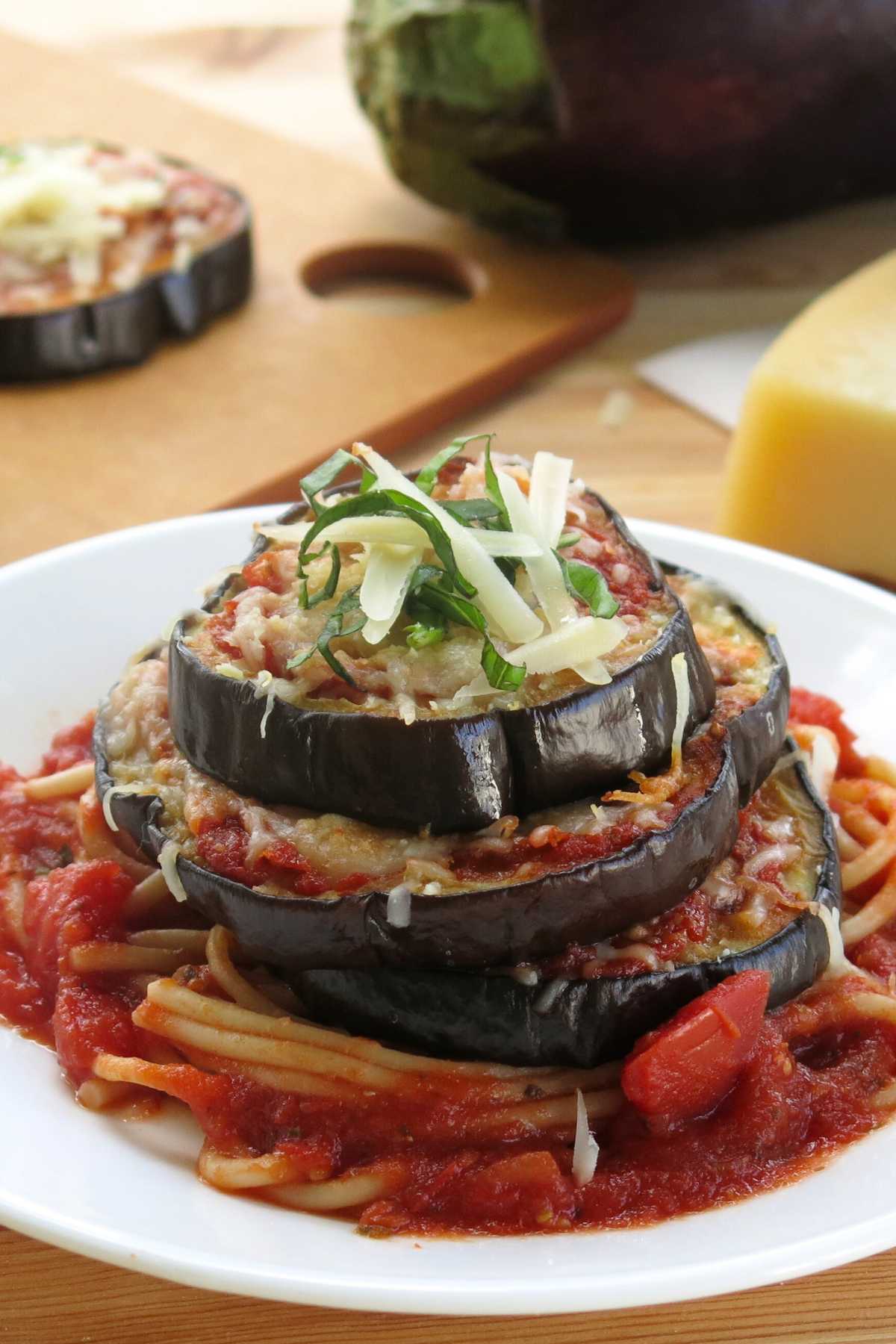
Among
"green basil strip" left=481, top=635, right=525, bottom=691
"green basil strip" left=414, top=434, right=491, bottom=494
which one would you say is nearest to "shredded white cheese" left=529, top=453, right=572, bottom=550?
"green basil strip" left=414, top=434, right=491, bottom=494

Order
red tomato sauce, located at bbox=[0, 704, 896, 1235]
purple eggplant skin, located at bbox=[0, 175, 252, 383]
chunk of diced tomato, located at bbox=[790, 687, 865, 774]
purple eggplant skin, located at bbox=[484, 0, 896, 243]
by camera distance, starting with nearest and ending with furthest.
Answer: red tomato sauce, located at bbox=[0, 704, 896, 1235]
chunk of diced tomato, located at bbox=[790, 687, 865, 774]
purple eggplant skin, located at bbox=[0, 175, 252, 383]
purple eggplant skin, located at bbox=[484, 0, 896, 243]

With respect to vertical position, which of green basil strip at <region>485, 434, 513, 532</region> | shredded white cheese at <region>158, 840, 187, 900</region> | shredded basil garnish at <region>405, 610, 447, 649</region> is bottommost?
shredded white cheese at <region>158, 840, 187, 900</region>

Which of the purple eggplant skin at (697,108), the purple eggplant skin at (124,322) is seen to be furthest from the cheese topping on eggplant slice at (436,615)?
the purple eggplant skin at (697,108)

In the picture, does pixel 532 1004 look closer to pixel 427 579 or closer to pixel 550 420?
pixel 427 579

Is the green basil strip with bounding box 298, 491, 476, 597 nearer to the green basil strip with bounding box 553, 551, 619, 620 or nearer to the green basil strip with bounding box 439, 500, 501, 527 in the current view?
the green basil strip with bounding box 439, 500, 501, 527

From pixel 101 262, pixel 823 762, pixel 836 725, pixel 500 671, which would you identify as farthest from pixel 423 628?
pixel 101 262

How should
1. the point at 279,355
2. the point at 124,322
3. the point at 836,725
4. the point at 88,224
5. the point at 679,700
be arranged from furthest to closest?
the point at 279,355 → the point at 88,224 → the point at 124,322 → the point at 836,725 → the point at 679,700

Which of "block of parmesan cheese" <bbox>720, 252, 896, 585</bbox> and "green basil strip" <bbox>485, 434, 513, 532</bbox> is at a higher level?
"green basil strip" <bbox>485, 434, 513, 532</bbox>
